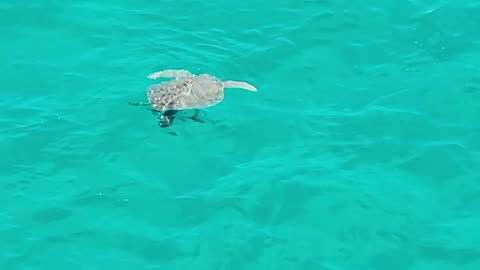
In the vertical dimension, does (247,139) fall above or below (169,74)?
below

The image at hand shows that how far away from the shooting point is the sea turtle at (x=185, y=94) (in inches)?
530

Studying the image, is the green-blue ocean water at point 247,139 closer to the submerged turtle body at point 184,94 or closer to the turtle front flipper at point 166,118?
the turtle front flipper at point 166,118

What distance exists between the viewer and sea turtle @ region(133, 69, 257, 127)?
530 inches

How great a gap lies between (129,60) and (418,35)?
5.35m

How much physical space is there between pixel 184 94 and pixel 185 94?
0.05 ft

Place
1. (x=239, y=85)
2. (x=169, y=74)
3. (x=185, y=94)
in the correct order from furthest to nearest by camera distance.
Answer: (x=169, y=74)
(x=239, y=85)
(x=185, y=94)

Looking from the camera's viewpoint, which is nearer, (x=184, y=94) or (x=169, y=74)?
(x=184, y=94)

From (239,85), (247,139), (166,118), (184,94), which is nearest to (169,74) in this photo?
(184,94)

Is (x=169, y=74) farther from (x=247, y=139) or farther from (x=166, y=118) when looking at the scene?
(x=247, y=139)

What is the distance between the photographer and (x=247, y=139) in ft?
43.8

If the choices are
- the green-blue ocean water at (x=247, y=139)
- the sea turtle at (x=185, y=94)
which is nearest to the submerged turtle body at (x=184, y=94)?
the sea turtle at (x=185, y=94)

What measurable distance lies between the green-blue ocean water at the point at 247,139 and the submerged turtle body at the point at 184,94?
0.26 m

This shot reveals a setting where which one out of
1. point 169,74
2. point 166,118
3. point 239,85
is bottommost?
point 166,118

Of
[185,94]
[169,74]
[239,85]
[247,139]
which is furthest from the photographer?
[169,74]
